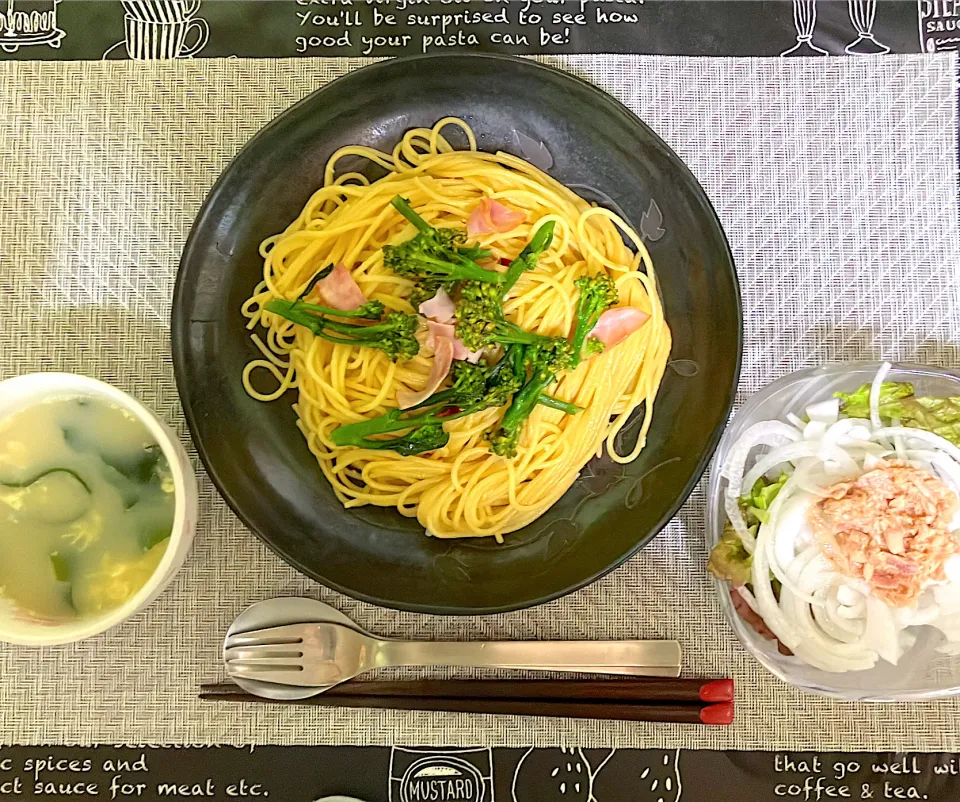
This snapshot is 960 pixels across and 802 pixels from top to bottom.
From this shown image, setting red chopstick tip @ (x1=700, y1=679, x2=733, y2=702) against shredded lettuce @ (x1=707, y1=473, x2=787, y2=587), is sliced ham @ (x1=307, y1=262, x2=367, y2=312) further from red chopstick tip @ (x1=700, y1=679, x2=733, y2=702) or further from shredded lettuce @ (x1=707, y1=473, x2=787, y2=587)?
red chopstick tip @ (x1=700, y1=679, x2=733, y2=702)

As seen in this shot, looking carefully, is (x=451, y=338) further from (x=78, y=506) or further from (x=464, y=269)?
(x=78, y=506)

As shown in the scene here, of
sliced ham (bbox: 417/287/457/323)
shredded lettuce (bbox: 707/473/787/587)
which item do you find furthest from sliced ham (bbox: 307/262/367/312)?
shredded lettuce (bbox: 707/473/787/587)

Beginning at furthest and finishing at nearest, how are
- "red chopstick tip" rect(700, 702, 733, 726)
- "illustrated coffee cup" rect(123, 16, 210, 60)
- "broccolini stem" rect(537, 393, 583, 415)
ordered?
"illustrated coffee cup" rect(123, 16, 210, 60), "red chopstick tip" rect(700, 702, 733, 726), "broccolini stem" rect(537, 393, 583, 415)

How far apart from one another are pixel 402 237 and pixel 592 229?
1.39 ft

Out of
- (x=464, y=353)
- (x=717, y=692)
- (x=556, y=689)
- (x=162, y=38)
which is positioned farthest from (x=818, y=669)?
(x=162, y=38)

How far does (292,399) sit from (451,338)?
43cm

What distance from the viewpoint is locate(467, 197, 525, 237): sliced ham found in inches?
64.6

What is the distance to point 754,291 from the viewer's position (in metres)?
1.92

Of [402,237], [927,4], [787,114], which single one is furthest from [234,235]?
[927,4]

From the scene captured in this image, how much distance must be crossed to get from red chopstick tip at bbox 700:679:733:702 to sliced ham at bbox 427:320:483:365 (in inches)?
36.3

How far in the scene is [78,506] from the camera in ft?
5.24

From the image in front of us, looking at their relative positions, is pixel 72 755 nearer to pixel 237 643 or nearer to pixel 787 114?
pixel 237 643

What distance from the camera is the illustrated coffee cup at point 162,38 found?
1982 mm

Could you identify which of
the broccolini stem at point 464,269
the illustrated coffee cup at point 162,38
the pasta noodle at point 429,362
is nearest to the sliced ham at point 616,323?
the pasta noodle at point 429,362
